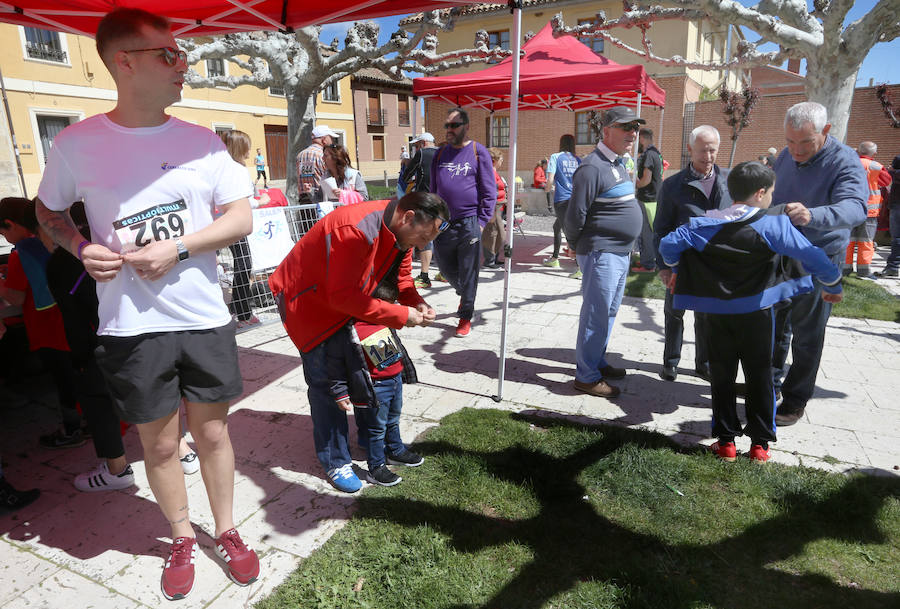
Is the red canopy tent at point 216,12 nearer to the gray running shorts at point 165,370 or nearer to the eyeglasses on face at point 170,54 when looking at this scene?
the eyeglasses on face at point 170,54

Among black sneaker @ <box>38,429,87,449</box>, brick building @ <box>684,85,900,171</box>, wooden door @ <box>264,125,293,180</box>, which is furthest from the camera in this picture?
wooden door @ <box>264,125,293,180</box>

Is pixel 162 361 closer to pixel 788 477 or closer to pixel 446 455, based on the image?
pixel 446 455

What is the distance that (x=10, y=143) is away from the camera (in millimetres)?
5984

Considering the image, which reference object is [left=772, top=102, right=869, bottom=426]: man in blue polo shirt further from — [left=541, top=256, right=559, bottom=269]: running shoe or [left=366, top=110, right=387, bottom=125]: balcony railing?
[left=366, top=110, right=387, bottom=125]: balcony railing

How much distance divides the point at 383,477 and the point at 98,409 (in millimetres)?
1563

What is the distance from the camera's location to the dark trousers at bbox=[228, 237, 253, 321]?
5.24 meters

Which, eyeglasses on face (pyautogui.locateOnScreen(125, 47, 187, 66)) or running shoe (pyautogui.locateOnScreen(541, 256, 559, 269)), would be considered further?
running shoe (pyautogui.locateOnScreen(541, 256, 559, 269))

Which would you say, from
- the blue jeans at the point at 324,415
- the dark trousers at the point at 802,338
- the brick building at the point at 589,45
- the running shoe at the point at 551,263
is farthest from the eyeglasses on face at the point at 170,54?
the brick building at the point at 589,45

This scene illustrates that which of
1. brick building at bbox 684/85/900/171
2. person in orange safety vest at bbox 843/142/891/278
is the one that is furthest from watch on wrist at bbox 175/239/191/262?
brick building at bbox 684/85/900/171

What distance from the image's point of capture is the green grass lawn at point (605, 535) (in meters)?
2.29

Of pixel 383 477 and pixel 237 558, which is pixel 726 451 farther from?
pixel 237 558

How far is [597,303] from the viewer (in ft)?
13.3

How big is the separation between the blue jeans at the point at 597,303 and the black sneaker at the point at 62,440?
3.49 metres

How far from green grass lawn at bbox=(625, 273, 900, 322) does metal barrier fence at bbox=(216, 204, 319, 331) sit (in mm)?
4062
